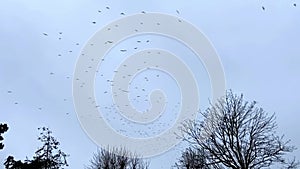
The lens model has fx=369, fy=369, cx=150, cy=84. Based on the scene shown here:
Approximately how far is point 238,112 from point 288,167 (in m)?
4.98

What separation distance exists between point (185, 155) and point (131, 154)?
40.5 feet

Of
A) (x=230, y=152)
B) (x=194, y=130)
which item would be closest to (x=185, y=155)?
(x=194, y=130)

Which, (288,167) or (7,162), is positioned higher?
(7,162)

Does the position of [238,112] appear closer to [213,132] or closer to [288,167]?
[213,132]

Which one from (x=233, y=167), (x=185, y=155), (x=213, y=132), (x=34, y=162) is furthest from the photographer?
(x=34, y=162)

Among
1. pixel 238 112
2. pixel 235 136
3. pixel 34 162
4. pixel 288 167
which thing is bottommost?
pixel 288 167

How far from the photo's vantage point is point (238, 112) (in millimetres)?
26781

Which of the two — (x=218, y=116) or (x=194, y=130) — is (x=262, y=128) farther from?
(x=194, y=130)

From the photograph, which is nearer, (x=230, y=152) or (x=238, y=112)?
(x=230, y=152)

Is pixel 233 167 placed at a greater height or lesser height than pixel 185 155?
lesser

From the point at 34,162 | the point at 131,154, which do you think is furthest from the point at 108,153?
the point at 34,162

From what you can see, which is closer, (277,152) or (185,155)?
(277,152)

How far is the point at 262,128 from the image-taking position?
26172mm

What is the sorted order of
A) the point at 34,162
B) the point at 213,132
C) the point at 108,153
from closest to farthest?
the point at 213,132 → the point at 34,162 → the point at 108,153
